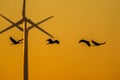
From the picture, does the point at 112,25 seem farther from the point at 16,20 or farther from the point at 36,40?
the point at 16,20

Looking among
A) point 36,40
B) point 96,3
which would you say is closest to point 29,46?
point 36,40

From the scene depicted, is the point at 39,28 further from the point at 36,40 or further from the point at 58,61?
the point at 58,61

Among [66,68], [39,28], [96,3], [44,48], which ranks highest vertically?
[96,3]

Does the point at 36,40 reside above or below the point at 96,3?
below

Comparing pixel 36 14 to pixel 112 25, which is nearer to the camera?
pixel 112 25

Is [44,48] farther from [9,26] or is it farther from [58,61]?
[9,26]

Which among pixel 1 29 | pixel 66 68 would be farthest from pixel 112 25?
pixel 1 29

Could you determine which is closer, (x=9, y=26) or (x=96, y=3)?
(x=96, y=3)

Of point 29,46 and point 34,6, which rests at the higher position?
point 34,6
